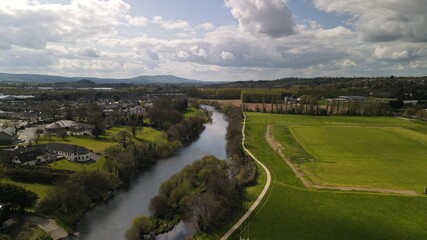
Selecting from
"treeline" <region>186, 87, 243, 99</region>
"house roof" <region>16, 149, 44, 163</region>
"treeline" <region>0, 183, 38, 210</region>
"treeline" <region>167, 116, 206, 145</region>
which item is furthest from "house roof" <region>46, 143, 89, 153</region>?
"treeline" <region>186, 87, 243, 99</region>

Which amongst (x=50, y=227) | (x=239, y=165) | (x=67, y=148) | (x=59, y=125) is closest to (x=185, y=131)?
(x=59, y=125)

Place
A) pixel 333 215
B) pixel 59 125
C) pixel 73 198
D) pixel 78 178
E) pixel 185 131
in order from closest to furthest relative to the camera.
Answer: pixel 73 198
pixel 333 215
pixel 78 178
pixel 59 125
pixel 185 131

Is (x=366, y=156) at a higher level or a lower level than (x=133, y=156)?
lower

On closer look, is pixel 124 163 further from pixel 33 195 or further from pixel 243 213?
pixel 243 213

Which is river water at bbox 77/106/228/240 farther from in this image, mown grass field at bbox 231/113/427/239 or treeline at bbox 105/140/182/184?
mown grass field at bbox 231/113/427/239

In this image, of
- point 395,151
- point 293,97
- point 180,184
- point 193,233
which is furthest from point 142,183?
point 293,97

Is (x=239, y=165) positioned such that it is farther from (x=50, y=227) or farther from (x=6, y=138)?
(x=6, y=138)

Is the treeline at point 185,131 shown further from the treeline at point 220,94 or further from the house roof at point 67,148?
the treeline at point 220,94
